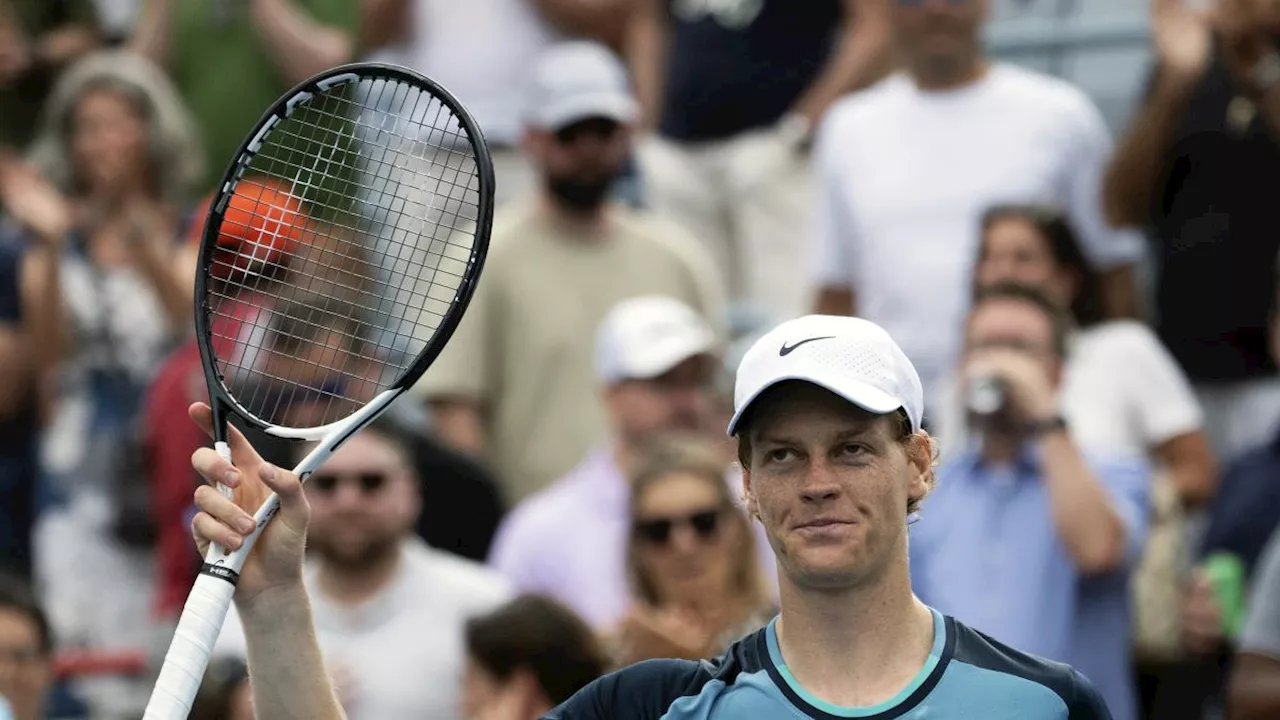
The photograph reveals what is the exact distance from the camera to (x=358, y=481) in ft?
23.4

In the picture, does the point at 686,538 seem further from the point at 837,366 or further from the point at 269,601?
the point at 837,366

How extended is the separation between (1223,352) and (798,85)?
2.28 meters

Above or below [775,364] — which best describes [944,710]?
below

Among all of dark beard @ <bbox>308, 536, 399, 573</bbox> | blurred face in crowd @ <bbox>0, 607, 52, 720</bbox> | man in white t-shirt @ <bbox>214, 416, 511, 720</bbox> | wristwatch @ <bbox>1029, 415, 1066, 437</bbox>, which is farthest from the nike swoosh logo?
blurred face in crowd @ <bbox>0, 607, 52, 720</bbox>

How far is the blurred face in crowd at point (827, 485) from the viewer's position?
365 centimetres

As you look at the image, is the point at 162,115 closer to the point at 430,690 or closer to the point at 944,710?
the point at 430,690

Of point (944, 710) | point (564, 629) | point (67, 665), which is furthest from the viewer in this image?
point (67, 665)

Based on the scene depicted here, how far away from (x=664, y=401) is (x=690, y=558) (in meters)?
1.15

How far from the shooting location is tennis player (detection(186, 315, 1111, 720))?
3.65 meters

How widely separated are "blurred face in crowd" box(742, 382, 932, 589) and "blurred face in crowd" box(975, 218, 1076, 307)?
411cm

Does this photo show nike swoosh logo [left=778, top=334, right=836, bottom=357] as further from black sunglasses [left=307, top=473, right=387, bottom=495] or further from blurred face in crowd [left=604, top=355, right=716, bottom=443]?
blurred face in crowd [left=604, top=355, right=716, bottom=443]

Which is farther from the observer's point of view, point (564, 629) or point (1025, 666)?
point (564, 629)

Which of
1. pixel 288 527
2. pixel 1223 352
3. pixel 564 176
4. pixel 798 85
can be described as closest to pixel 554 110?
pixel 564 176

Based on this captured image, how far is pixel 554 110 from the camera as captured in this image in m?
8.73
